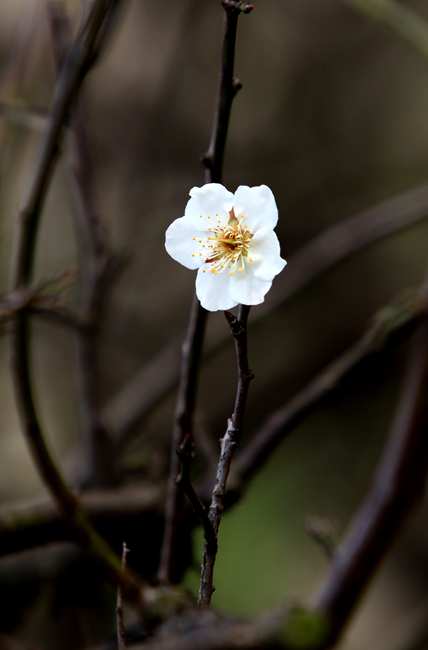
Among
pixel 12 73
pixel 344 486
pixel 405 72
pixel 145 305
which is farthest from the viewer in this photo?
pixel 145 305

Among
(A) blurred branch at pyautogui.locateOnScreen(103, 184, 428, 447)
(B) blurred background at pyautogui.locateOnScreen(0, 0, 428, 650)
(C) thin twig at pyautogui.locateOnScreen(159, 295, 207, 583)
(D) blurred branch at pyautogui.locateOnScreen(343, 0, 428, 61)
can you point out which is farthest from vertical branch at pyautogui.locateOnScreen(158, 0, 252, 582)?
(B) blurred background at pyautogui.locateOnScreen(0, 0, 428, 650)

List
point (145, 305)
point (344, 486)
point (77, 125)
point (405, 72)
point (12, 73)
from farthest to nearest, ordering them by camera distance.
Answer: point (145, 305)
point (405, 72)
point (344, 486)
point (12, 73)
point (77, 125)

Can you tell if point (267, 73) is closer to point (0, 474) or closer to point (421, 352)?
point (421, 352)

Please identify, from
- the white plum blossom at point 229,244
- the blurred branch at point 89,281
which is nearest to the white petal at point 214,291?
the white plum blossom at point 229,244

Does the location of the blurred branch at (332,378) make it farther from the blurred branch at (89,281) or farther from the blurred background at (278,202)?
the blurred background at (278,202)

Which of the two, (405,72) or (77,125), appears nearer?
(77,125)

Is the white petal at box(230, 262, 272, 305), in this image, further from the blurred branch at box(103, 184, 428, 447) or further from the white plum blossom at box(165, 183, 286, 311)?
the blurred branch at box(103, 184, 428, 447)

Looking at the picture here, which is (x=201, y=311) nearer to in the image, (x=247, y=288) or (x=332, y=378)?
(x=247, y=288)

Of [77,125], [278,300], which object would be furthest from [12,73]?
[278,300]
